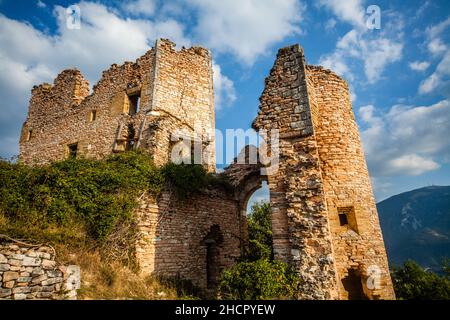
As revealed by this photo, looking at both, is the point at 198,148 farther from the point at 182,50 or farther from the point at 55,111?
the point at 55,111

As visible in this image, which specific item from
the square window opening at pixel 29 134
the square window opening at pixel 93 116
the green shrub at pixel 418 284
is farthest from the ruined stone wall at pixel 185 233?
the square window opening at pixel 29 134

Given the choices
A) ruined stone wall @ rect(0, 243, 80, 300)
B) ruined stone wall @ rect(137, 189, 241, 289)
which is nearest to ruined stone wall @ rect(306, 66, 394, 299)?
ruined stone wall @ rect(137, 189, 241, 289)

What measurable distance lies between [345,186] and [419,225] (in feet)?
246

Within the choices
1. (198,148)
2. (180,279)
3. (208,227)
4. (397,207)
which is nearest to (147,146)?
(198,148)

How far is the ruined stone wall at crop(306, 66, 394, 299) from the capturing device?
6.54 metres

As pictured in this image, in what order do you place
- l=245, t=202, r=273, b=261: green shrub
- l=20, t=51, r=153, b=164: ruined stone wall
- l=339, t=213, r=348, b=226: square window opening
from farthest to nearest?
l=245, t=202, r=273, b=261: green shrub → l=20, t=51, r=153, b=164: ruined stone wall → l=339, t=213, r=348, b=226: square window opening

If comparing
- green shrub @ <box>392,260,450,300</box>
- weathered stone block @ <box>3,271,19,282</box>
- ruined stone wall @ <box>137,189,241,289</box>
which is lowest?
green shrub @ <box>392,260,450,300</box>

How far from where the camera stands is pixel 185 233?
9453mm

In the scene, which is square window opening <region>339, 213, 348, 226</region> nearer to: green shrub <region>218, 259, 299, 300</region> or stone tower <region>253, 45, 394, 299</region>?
stone tower <region>253, 45, 394, 299</region>

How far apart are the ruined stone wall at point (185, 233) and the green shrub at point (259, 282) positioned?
10.2 ft

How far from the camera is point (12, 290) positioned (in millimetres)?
4797

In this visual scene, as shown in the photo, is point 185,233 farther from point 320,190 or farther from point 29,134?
point 29,134

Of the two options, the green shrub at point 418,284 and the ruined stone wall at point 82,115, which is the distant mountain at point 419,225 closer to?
the green shrub at point 418,284

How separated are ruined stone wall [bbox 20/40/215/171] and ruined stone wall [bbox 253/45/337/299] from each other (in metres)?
5.43
